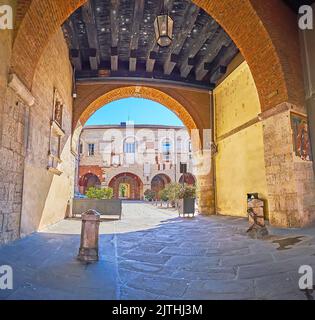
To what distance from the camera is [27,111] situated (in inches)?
178

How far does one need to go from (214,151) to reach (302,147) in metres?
4.76

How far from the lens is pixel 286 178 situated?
5336 mm

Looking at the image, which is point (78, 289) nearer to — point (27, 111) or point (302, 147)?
point (27, 111)

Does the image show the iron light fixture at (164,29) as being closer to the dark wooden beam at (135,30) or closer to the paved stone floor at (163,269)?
the dark wooden beam at (135,30)

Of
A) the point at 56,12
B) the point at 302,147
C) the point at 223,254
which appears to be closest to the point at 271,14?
the point at 302,147

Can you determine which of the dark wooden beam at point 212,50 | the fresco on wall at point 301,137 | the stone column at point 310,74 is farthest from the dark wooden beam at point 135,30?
the fresco on wall at point 301,137

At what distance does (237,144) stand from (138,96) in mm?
4762

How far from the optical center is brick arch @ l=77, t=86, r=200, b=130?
9.71 meters

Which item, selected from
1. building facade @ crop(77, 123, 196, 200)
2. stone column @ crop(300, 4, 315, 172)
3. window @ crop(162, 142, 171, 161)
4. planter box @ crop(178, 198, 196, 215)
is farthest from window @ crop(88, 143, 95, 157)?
stone column @ crop(300, 4, 315, 172)

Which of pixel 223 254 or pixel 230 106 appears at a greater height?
pixel 230 106

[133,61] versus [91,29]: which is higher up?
[133,61]

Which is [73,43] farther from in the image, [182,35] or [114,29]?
[182,35]

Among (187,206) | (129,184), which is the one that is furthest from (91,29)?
(129,184)

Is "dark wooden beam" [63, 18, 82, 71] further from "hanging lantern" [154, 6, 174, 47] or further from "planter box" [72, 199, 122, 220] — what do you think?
"planter box" [72, 199, 122, 220]
